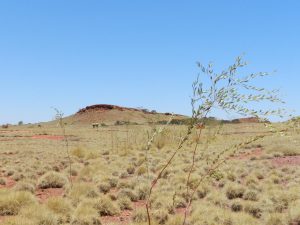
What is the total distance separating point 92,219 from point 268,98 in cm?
753

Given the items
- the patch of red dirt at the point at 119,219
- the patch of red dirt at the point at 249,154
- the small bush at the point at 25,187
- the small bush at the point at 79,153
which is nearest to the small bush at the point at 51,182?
the small bush at the point at 25,187

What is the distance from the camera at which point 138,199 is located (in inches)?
582

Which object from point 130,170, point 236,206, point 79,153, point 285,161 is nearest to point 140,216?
point 236,206

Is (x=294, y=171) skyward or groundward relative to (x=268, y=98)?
groundward

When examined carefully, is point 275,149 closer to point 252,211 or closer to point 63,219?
point 252,211

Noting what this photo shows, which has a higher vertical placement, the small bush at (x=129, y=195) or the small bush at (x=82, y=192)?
the small bush at (x=82, y=192)

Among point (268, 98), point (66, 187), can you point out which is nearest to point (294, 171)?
point (66, 187)

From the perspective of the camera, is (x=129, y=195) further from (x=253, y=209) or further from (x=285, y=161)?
(x=285, y=161)

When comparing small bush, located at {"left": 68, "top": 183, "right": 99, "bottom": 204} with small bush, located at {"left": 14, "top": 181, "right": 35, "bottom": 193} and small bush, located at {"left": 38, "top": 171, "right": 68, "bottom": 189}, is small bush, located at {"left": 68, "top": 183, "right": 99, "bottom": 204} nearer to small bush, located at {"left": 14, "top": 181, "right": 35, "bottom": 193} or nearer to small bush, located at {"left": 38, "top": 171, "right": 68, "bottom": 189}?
small bush, located at {"left": 14, "top": 181, "right": 35, "bottom": 193}

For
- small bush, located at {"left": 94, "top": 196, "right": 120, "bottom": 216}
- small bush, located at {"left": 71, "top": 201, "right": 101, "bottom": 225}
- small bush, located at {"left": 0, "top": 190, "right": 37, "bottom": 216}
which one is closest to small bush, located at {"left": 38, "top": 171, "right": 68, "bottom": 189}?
small bush, located at {"left": 0, "top": 190, "right": 37, "bottom": 216}

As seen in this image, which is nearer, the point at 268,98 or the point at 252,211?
the point at 268,98

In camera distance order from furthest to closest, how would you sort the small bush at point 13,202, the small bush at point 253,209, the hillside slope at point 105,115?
the hillside slope at point 105,115 → the small bush at point 253,209 → the small bush at point 13,202

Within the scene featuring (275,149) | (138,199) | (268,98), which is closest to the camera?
(268,98)

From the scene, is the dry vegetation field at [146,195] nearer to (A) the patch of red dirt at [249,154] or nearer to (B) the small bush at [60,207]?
(B) the small bush at [60,207]
